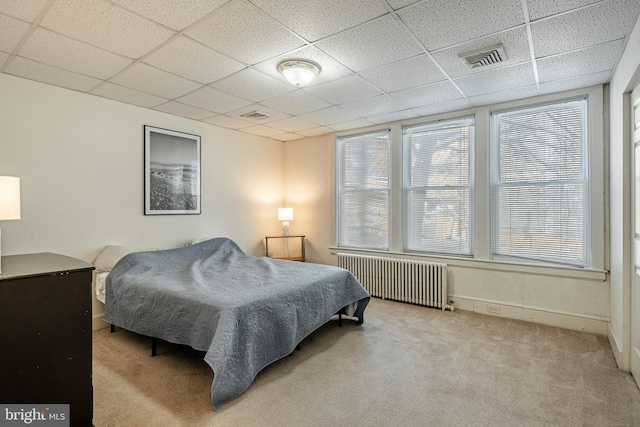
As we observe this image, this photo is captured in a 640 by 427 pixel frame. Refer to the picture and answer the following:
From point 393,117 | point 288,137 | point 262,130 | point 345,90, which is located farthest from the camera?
point 288,137

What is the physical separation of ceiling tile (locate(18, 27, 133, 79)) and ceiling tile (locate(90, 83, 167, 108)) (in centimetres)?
33

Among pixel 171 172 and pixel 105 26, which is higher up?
pixel 105 26

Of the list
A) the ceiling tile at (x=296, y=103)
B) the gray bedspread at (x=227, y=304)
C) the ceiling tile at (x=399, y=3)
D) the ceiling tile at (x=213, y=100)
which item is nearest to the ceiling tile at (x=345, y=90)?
the ceiling tile at (x=296, y=103)

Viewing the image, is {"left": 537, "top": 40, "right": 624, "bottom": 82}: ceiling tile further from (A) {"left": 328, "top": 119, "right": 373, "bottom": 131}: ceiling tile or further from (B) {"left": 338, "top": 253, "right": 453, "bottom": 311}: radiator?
(B) {"left": 338, "top": 253, "right": 453, "bottom": 311}: radiator

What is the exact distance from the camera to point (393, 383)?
2373 mm

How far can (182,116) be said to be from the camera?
13.7 ft

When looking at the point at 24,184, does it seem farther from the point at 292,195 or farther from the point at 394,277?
the point at 394,277

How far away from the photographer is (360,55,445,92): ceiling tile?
107 inches

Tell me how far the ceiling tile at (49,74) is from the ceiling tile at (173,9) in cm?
138

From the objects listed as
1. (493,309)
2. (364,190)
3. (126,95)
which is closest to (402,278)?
(493,309)

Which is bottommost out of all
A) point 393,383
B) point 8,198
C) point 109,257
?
point 393,383

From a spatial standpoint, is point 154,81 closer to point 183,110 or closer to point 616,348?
point 183,110

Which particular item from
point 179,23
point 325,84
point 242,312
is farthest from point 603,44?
point 242,312

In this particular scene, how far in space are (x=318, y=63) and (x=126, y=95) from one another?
6.95 ft
